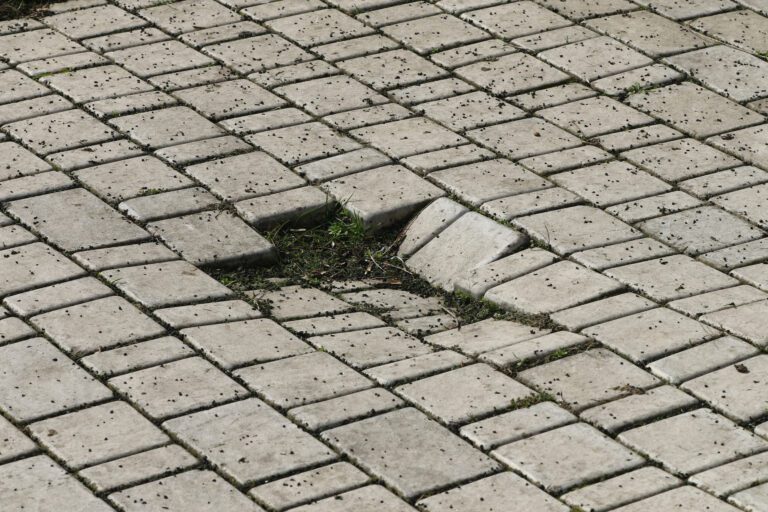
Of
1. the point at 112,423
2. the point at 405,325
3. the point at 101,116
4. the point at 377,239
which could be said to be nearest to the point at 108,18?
the point at 101,116

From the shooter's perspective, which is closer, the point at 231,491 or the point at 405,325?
the point at 231,491

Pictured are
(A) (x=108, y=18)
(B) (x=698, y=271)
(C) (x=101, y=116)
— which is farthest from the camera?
(A) (x=108, y=18)

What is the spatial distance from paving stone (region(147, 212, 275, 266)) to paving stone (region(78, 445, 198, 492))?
1.23 m

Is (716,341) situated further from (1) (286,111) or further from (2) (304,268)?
(1) (286,111)

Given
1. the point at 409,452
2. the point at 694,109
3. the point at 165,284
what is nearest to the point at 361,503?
the point at 409,452

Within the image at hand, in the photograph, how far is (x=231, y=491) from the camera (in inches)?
153

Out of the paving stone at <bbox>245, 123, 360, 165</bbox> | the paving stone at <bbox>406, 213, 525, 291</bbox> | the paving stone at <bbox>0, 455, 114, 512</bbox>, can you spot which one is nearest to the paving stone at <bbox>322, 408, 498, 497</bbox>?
the paving stone at <bbox>0, 455, 114, 512</bbox>

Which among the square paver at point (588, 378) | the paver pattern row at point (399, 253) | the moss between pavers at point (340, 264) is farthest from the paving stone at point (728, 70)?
the square paver at point (588, 378)

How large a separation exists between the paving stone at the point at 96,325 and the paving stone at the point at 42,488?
24.6 inches

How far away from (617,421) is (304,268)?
60.3 inches

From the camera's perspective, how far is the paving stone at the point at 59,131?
19.2 feet

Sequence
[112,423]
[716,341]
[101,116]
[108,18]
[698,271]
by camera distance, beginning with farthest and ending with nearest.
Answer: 1. [108,18]
2. [101,116]
3. [698,271]
4. [716,341]
5. [112,423]

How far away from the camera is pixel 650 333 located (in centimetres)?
470

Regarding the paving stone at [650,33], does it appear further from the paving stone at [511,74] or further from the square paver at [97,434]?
the square paver at [97,434]
